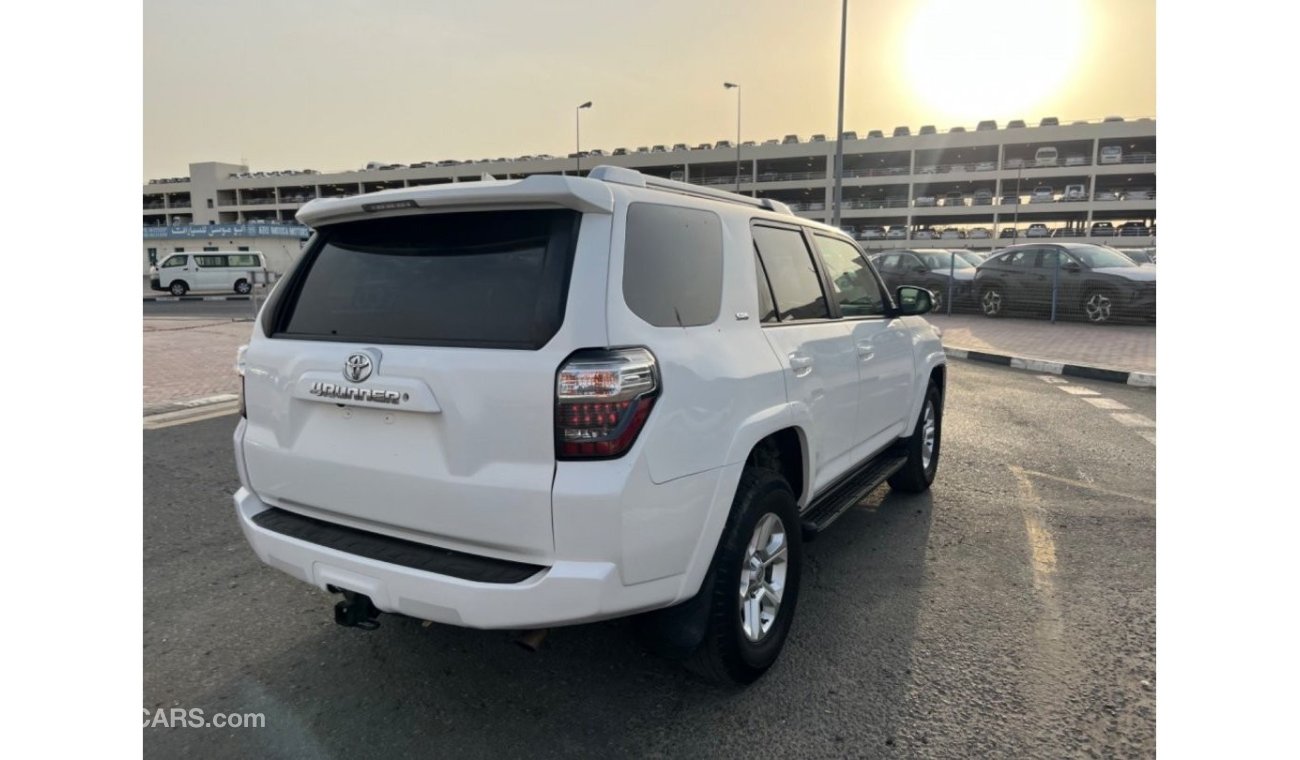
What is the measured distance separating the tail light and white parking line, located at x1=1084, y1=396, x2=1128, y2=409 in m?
7.87

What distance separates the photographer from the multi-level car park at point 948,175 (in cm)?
6731

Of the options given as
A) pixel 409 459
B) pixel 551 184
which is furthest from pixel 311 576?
pixel 551 184

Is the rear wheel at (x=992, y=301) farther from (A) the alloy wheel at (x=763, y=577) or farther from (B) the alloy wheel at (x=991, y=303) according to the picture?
(A) the alloy wheel at (x=763, y=577)

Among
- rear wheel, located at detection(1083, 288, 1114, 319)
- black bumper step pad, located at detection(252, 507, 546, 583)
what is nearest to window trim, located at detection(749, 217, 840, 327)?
black bumper step pad, located at detection(252, 507, 546, 583)

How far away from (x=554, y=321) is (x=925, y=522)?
131 inches

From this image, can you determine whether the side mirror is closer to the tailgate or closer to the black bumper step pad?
the tailgate

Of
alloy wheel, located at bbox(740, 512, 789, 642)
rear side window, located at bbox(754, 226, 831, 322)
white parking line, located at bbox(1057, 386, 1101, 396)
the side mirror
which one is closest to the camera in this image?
alloy wheel, located at bbox(740, 512, 789, 642)

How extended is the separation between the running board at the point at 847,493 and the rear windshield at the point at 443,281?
64.0 inches

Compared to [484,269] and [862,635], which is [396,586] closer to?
[484,269]

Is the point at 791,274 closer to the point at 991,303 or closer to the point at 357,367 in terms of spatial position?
the point at 357,367

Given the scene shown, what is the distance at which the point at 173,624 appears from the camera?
10.9 feet

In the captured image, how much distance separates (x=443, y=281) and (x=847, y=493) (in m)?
2.31

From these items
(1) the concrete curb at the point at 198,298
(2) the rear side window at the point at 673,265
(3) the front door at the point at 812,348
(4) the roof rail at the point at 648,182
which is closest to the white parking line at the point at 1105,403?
(3) the front door at the point at 812,348

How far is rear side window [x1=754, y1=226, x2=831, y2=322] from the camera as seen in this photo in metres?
3.31
